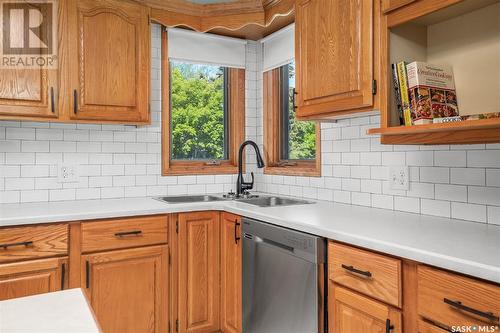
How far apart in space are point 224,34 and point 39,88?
1.44 m

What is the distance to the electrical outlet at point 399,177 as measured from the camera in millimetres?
1978

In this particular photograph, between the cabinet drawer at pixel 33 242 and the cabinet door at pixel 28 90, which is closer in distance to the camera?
the cabinet drawer at pixel 33 242

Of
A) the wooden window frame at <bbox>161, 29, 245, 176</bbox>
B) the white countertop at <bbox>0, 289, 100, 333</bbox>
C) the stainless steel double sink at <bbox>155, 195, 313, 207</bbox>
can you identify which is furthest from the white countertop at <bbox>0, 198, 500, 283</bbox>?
the white countertop at <bbox>0, 289, 100, 333</bbox>

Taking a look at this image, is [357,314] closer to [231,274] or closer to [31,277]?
[231,274]

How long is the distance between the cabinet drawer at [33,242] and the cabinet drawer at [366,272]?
135 centimetres

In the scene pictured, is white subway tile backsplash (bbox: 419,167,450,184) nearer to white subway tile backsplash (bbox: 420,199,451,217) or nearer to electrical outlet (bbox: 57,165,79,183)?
white subway tile backsplash (bbox: 420,199,451,217)

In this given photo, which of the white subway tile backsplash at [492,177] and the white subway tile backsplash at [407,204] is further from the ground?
the white subway tile backsplash at [492,177]

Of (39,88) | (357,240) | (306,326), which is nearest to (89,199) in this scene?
(39,88)

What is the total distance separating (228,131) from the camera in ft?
10.6

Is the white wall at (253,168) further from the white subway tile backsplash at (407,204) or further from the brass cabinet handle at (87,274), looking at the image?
the brass cabinet handle at (87,274)

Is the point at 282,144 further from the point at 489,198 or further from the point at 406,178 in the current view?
the point at 489,198

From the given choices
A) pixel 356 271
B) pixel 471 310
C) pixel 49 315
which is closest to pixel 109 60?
pixel 356 271

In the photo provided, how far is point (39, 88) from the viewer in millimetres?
2209
